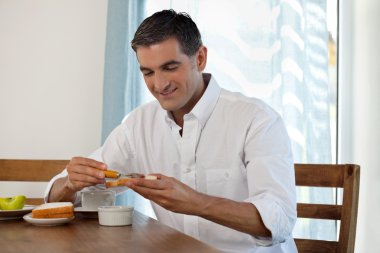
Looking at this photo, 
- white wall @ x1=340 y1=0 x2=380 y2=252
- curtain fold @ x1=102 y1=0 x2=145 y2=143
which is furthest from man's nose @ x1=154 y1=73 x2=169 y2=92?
curtain fold @ x1=102 y1=0 x2=145 y2=143

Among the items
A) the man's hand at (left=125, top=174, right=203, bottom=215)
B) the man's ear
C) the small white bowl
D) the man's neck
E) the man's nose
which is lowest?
the small white bowl

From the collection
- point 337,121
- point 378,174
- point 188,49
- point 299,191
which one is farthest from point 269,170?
point 337,121

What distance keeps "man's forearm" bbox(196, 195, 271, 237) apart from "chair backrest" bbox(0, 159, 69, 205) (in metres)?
0.77

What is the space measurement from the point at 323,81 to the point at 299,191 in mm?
615

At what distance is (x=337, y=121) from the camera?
320cm

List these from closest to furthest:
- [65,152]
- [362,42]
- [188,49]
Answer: [188,49] < [362,42] < [65,152]

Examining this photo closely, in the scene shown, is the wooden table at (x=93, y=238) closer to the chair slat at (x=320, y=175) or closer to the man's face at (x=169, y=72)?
the man's face at (x=169, y=72)

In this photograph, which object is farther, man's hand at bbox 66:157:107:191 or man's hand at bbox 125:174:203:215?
man's hand at bbox 66:157:107:191

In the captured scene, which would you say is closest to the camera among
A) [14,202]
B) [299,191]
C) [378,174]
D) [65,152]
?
[14,202]

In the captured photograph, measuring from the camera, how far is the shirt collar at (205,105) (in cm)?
180

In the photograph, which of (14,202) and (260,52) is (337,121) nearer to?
(260,52)

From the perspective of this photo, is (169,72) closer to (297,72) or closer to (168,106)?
(168,106)

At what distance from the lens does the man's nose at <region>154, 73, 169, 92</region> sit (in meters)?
1.70

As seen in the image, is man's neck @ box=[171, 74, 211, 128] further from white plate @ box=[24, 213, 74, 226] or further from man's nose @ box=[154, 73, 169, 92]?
white plate @ box=[24, 213, 74, 226]
